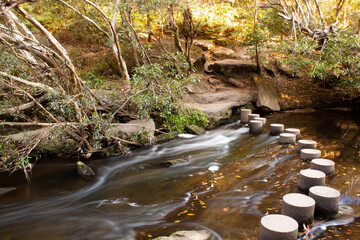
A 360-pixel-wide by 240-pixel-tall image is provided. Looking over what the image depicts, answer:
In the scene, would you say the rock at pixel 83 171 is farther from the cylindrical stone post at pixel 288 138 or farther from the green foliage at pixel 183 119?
the cylindrical stone post at pixel 288 138

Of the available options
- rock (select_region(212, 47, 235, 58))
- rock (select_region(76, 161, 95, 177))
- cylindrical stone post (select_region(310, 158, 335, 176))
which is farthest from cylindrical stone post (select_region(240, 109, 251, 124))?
rock (select_region(76, 161, 95, 177))

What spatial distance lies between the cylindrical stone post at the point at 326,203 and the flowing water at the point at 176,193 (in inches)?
4.8

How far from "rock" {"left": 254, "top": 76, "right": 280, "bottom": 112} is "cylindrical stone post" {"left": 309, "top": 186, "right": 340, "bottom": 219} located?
8.82 meters

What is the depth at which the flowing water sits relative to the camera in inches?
175

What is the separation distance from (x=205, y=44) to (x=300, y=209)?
50.0 ft

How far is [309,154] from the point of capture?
252 inches

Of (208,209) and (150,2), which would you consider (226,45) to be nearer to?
(150,2)

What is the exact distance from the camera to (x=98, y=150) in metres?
8.14

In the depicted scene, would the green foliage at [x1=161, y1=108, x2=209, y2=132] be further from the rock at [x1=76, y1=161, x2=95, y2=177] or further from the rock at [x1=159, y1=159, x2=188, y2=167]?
the rock at [x1=76, y1=161, x2=95, y2=177]

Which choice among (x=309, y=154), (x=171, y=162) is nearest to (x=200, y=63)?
(x=171, y=162)

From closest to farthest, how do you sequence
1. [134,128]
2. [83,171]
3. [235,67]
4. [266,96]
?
[83,171]
[134,128]
[266,96]
[235,67]

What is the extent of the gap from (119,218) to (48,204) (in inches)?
75.0

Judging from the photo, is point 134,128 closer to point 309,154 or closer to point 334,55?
point 309,154

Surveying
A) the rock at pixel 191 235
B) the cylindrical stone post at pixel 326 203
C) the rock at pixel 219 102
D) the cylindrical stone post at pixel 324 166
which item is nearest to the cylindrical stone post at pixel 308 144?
the cylindrical stone post at pixel 324 166
